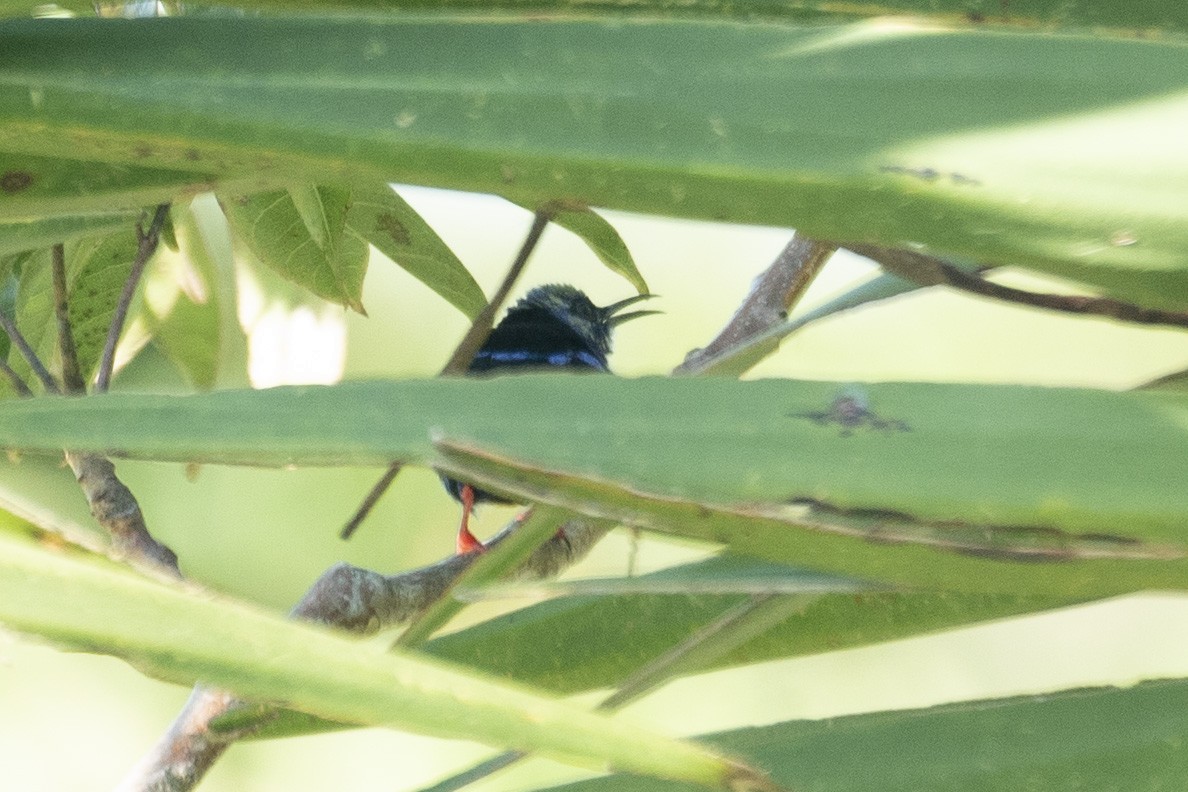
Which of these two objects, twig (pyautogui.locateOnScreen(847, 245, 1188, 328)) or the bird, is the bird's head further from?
twig (pyautogui.locateOnScreen(847, 245, 1188, 328))

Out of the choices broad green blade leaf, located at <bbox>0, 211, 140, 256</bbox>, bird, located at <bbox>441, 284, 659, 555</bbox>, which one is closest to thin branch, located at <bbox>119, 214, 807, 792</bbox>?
broad green blade leaf, located at <bbox>0, 211, 140, 256</bbox>

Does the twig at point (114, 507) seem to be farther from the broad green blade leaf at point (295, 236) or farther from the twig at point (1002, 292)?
the twig at point (1002, 292)

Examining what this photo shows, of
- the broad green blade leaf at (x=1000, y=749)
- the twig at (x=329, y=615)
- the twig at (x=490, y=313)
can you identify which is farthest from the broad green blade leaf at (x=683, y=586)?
the twig at (x=490, y=313)

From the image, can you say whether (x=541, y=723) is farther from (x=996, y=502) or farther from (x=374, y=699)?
(x=996, y=502)

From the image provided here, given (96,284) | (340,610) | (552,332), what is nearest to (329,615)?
(340,610)

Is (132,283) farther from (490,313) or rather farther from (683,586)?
(683,586)

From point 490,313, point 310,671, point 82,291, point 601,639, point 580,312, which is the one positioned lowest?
point 310,671
